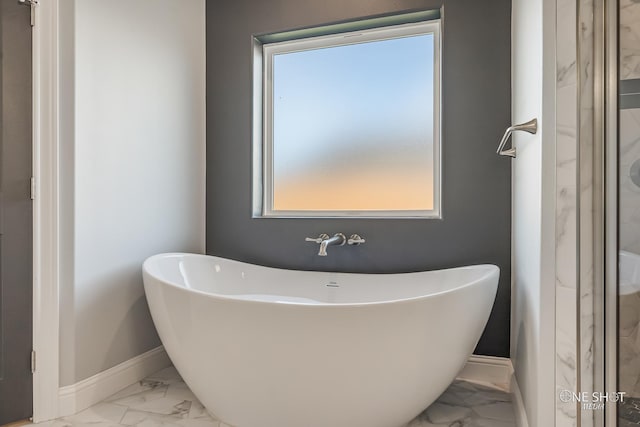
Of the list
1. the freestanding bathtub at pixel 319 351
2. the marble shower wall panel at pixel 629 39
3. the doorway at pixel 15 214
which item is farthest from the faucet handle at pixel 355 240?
the doorway at pixel 15 214

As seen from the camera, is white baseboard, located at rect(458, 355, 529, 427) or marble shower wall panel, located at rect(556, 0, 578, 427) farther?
white baseboard, located at rect(458, 355, 529, 427)

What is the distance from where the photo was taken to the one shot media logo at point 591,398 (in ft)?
3.16

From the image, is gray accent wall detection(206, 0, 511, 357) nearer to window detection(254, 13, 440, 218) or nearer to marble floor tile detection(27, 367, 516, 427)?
window detection(254, 13, 440, 218)

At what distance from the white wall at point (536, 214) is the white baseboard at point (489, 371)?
0.90ft

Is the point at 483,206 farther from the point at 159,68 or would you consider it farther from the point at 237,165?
the point at 159,68

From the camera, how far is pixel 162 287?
1485mm

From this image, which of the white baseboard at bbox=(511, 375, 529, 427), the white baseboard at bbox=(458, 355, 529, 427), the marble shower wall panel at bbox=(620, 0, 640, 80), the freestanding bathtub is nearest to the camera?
the marble shower wall panel at bbox=(620, 0, 640, 80)

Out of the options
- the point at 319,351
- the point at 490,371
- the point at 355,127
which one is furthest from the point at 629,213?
Answer: the point at 355,127

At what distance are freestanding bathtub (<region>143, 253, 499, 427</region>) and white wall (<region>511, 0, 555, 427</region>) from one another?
0.19 m

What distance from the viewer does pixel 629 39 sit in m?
0.92

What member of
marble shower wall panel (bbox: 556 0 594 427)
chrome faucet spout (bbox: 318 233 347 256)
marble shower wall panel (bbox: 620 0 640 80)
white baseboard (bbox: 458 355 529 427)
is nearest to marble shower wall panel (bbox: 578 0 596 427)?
marble shower wall panel (bbox: 556 0 594 427)

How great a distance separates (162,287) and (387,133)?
153cm

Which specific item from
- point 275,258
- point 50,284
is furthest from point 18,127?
point 275,258

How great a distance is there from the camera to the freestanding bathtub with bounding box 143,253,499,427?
3.94 ft
